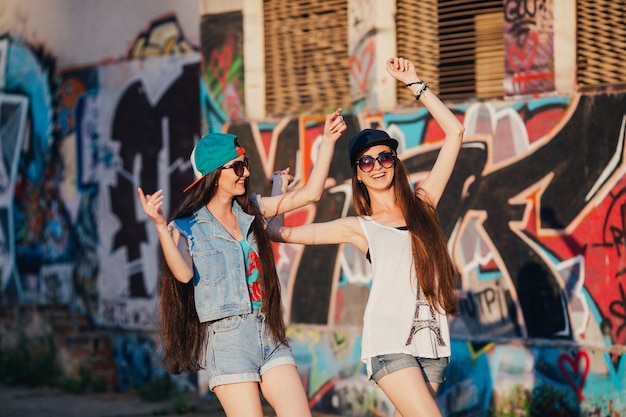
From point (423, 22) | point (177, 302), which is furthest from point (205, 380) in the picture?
point (177, 302)

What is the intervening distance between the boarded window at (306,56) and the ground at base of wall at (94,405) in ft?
9.25

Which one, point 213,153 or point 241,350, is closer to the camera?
point 241,350

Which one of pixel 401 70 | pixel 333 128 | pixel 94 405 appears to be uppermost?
pixel 401 70

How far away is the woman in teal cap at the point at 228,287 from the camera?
550cm

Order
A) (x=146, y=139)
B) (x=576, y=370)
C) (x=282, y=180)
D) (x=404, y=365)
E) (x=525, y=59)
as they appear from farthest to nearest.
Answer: (x=146, y=139) → (x=525, y=59) → (x=576, y=370) → (x=282, y=180) → (x=404, y=365)

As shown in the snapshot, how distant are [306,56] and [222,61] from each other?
0.83 meters

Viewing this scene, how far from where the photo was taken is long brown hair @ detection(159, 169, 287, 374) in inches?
226

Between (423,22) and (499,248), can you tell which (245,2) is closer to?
(423,22)

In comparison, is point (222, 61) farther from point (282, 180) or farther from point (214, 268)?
point (214, 268)

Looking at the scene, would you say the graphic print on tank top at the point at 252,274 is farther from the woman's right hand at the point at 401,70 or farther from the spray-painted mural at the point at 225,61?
the spray-painted mural at the point at 225,61

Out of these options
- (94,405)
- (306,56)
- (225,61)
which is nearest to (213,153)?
(306,56)

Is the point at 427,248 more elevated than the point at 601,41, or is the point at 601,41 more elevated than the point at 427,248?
the point at 601,41

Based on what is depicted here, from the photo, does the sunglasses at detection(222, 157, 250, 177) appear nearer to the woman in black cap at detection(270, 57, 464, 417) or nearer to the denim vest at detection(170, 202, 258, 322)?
the denim vest at detection(170, 202, 258, 322)

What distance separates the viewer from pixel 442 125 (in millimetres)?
5832
